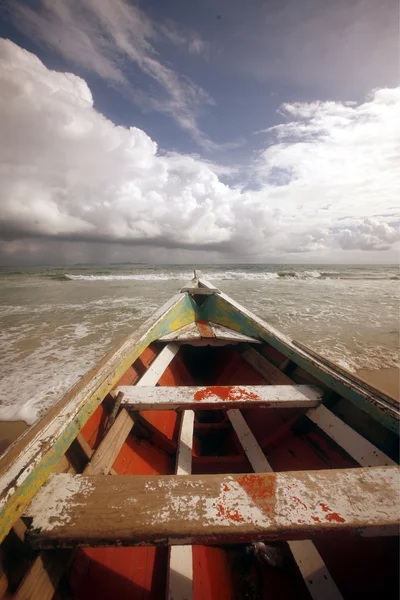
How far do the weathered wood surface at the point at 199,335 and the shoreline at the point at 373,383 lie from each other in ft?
5.07

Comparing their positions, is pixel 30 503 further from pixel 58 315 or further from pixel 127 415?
pixel 58 315

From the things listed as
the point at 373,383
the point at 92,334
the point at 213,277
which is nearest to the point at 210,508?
the point at 373,383

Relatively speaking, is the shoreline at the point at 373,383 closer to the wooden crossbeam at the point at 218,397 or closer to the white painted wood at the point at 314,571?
the wooden crossbeam at the point at 218,397

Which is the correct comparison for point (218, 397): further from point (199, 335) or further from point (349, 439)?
point (199, 335)

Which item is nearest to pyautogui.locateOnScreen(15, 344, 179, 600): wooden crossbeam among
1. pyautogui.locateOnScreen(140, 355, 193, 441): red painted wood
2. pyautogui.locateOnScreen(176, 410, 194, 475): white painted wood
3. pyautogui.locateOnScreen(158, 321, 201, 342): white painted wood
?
pyautogui.locateOnScreen(140, 355, 193, 441): red painted wood

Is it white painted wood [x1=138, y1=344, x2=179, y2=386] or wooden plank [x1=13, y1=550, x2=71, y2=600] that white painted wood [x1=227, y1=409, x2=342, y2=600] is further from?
white painted wood [x1=138, y1=344, x2=179, y2=386]

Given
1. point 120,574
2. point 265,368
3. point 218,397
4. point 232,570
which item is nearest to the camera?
point 120,574

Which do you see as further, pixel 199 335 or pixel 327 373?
pixel 199 335

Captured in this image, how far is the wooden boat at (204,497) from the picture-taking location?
937mm

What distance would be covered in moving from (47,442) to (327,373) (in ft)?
6.53

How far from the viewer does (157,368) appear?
108 inches

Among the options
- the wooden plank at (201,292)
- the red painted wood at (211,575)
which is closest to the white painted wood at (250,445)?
the red painted wood at (211,575)

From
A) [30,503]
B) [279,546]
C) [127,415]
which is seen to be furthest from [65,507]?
[279,546]

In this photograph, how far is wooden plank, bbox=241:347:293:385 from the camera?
8.55ft
